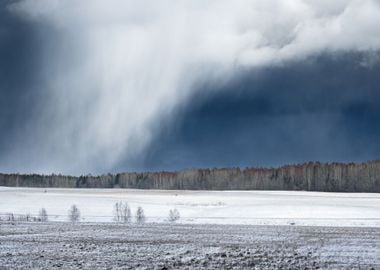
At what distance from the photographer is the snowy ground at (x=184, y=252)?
878 inches

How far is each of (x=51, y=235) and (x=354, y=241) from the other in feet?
59.3

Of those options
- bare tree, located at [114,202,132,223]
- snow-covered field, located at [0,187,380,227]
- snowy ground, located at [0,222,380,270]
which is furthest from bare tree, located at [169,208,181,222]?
snowy ground, located at [0,222,380,270]

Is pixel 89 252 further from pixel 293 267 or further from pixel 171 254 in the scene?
pixel 293 267

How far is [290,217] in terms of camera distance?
226 feet

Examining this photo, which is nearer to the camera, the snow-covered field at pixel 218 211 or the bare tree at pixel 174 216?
the snow-covered field at pixel 218 211

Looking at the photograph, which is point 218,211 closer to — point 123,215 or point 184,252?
point 123,215

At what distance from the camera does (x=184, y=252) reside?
2656 centimetres

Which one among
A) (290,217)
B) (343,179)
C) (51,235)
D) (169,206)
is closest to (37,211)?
(169,206)

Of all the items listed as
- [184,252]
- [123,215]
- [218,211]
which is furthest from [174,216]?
[184,252]

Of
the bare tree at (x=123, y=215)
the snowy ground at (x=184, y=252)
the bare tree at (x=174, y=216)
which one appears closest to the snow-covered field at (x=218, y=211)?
the bare tree at (x=174, y=216)

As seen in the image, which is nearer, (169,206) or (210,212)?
(210,212)

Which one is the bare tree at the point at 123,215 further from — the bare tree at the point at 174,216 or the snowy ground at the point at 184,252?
the snowy ground at the point at 184,252

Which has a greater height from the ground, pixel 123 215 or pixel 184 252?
pixel 123 215

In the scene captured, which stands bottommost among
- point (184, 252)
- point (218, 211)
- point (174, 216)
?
point (184, 252)
